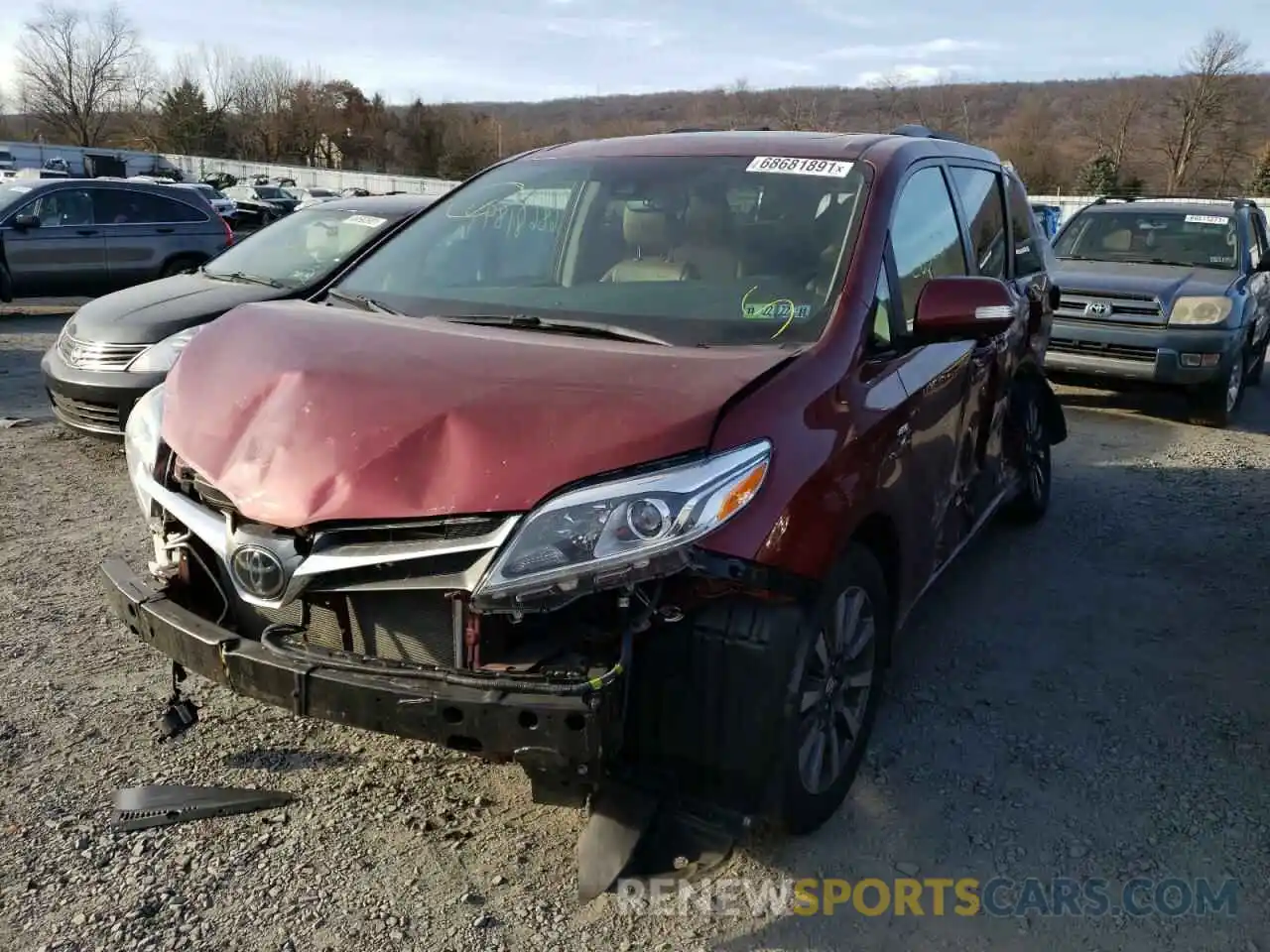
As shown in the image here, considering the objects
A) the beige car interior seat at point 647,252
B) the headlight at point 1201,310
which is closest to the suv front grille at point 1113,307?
the headlight at point 1201,310

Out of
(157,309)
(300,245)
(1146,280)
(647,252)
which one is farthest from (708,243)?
(1146,280)

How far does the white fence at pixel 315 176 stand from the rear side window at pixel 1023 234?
1681 inches

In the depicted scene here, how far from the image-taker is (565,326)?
315cm

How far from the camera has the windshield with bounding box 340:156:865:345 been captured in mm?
3170

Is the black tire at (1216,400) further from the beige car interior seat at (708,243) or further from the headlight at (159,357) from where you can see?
the headlight at (159,357)

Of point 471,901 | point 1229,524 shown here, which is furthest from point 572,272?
point 1229,524

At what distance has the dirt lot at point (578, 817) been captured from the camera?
259cm

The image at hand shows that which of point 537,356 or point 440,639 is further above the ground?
point 537,356

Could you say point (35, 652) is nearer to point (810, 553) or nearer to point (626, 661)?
point (626, 661)

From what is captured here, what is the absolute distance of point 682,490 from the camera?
2342 millimetres

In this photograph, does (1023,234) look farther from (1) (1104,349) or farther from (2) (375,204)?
Result: (2) (375,204)

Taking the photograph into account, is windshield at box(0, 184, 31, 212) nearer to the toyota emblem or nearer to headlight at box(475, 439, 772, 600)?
the toyota emblem

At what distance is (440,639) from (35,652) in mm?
2258

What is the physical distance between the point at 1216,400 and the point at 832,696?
7.25 metres
